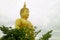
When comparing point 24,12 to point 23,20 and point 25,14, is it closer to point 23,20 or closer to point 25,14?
point 25,14

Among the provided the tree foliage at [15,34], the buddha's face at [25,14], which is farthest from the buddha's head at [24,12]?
the tree foliage at [15,34]

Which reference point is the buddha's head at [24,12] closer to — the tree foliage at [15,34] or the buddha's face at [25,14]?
the buddha's face at [25,14]

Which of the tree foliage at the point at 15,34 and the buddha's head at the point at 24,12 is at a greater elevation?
the buddha's head at the point at 24,12

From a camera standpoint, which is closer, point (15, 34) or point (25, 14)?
point (15, 34)

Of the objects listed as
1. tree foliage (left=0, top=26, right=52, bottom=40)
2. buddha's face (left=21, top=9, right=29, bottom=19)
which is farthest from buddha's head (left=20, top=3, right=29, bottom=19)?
tree foliage (left=0, top=26, right=52, bottom=40)

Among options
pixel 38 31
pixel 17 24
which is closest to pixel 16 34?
pixel 38 31

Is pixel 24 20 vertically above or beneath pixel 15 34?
above

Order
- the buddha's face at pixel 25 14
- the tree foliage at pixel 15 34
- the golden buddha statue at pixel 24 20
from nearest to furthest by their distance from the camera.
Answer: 1. the tree foliage at pixel 15 34
2. the golden buddha statue at pixel 24 20
3. the buddha's face at pixel 25 14

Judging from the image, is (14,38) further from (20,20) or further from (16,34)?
(20,20)

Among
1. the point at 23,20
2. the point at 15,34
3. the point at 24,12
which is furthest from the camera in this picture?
the point at 24,12

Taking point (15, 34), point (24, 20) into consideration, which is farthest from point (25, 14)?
point (15, 34)

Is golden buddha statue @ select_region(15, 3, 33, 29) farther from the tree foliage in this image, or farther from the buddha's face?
the tree foliage

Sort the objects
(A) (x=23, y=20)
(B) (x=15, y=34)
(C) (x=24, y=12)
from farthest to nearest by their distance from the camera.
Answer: (C) (x=24, y=12) → (A) (x=23, y=20) → (B) (x=15, y=34)

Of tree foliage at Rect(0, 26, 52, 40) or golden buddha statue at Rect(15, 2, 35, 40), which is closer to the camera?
tree foliage at Rect(0, 26, 52, 40)
